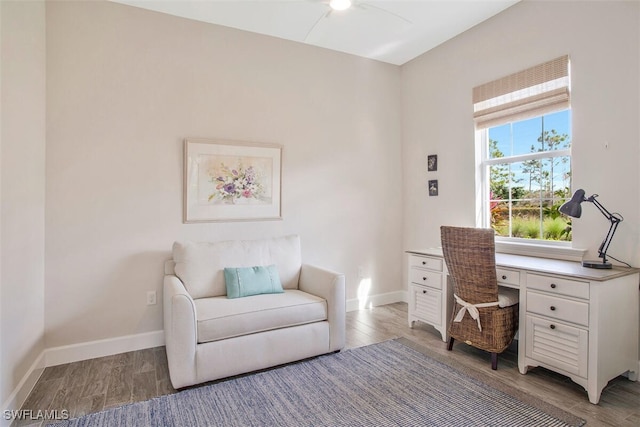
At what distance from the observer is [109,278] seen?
2850 millimetres

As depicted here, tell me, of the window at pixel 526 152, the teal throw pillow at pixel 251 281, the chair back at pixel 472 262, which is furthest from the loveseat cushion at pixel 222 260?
the window at pixel 526 152

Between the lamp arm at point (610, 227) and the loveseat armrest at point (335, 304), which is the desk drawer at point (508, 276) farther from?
the loveseat armrest at point (335, 304)

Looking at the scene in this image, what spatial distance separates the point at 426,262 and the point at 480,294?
2.33 feet

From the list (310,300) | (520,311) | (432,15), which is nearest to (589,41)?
(432,15)

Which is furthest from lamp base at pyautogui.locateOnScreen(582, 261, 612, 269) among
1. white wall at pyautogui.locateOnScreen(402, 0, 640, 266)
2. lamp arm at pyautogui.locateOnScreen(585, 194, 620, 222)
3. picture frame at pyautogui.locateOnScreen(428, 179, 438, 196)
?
picture frame at pyautogui.locateOnScreen(428, 179, 438, 196)

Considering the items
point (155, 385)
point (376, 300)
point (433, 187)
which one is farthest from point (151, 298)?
point (433, 187)

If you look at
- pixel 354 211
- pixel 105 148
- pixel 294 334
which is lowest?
pixel 294 334

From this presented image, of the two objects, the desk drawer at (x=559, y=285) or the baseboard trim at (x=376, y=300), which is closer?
the desk drawer at (x=559, y=285)

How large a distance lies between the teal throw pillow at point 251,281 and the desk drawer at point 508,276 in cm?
170

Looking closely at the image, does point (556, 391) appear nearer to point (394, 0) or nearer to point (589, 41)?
point (589, 41)

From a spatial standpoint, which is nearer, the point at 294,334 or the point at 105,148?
the point at 294,334

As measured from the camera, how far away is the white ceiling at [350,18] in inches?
117

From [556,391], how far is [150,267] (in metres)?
3.11

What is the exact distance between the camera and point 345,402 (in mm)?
2131
